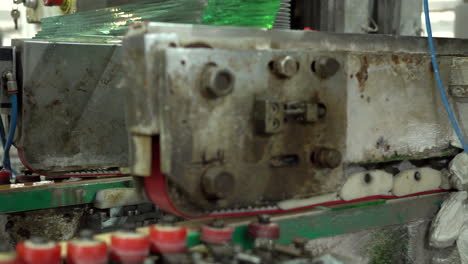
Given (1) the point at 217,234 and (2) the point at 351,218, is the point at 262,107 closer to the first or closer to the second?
(1) the point at 217,234

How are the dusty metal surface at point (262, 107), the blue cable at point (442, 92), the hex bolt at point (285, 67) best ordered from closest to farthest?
the dusty metal surface at point (262, 107) < the hex bolt at point (285, 67) < the blue cable at point (442, 92)

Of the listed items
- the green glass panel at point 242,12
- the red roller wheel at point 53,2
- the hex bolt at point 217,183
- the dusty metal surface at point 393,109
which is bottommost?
the hex bolt at point 217,183

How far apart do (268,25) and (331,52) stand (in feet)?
0.78

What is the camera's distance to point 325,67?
1.46m

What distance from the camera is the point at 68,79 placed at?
2.29 m

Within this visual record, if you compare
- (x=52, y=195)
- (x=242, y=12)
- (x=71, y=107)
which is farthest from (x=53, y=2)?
(x=242, y=12)

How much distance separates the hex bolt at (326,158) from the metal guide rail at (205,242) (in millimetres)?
141

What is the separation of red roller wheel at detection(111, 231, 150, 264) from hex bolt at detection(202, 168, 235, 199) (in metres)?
0.23

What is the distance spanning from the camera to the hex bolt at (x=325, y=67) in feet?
4.80

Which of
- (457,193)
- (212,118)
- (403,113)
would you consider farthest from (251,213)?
(457,193)

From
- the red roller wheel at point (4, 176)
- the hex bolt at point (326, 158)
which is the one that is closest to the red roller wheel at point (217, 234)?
the hex bolt at point (326, 158)

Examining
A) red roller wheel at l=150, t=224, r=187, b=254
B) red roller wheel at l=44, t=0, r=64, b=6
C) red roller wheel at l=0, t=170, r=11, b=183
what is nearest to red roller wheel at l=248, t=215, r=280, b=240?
red roller wheel at l=150, t=224, r=187, b=254

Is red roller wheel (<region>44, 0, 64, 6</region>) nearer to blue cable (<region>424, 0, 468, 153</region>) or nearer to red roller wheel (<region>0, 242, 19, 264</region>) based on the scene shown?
blue cable (<region>424, 0, 468, 153</region>)

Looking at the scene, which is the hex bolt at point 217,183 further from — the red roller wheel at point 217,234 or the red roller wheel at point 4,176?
the red roller wheel at point 4,176
